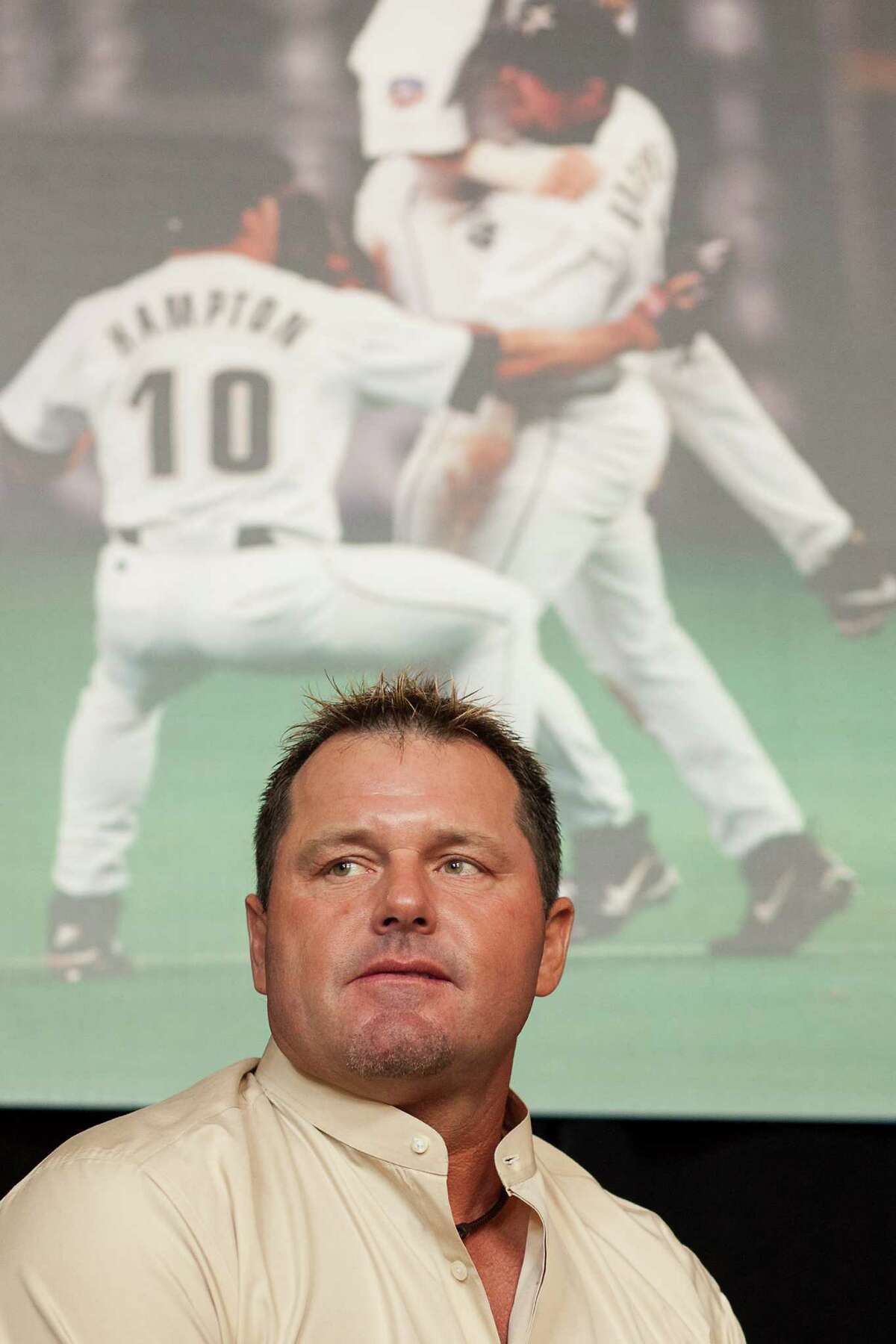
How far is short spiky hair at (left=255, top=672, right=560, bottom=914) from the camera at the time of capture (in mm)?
1336

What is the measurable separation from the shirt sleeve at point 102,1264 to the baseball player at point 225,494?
53.9 inches

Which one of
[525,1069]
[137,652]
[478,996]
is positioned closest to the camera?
[478,996]

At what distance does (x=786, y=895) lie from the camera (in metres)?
2.42

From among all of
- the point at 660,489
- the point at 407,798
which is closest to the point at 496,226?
the point at 660,489

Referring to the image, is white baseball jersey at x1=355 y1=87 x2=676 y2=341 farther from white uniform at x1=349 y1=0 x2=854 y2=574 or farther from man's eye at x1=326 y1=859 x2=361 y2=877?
man's eye at x1=326 y1=859 x2=361 y2=877

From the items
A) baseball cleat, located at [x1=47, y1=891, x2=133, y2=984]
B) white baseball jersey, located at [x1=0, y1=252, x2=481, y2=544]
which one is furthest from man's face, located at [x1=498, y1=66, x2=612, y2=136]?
baseball cleat, located at [x1=47, y1=891, x2=133, y2=984]

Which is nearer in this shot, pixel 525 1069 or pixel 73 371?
pixel 525 1069

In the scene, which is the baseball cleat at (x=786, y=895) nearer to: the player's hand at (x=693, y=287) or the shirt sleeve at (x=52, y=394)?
the player's hand at (x=693, y=287)

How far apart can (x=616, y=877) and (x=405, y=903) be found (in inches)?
50.4

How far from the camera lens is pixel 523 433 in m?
2.55

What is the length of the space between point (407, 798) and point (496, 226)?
1.58m

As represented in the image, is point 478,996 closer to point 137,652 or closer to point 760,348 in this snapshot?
point 137,652

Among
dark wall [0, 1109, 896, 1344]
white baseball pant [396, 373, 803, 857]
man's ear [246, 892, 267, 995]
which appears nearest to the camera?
man's ear [246, 892, 267, 995]

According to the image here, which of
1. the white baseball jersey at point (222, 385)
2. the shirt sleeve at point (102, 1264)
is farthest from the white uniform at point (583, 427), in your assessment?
the shirt sleeve at point (102, 1264)
